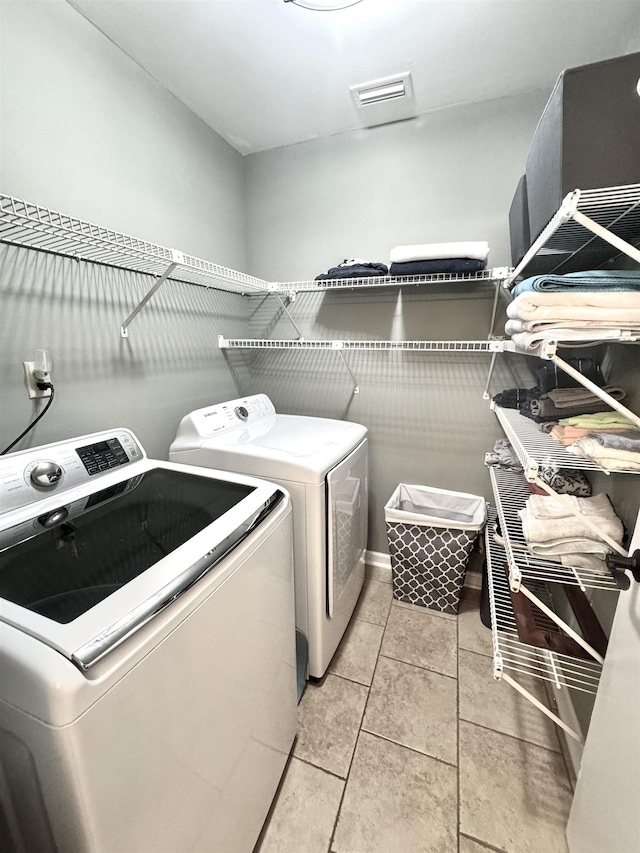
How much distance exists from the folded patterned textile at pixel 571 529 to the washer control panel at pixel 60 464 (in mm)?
1392

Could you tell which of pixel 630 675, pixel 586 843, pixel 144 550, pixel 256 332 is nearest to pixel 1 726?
pixel 144 550

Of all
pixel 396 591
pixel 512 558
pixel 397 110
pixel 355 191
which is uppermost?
pixel 397 110

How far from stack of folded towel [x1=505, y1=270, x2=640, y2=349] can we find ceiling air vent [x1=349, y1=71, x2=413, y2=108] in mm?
1273

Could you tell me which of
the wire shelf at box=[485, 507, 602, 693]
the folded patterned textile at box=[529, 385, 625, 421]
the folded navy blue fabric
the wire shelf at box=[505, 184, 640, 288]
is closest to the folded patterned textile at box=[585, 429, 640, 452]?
the folded patterned textile at box=[529, 385, 625, 421]

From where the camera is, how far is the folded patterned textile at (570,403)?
112 cm

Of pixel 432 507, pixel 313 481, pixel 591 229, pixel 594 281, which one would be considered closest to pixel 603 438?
→ pixel 594 281

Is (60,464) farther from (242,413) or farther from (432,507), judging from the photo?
(432,507)

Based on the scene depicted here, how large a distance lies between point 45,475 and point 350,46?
188 cm

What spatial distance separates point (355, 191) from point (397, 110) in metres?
0.38

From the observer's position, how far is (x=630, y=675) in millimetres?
751

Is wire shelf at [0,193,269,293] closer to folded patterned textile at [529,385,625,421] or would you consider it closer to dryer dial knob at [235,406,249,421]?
dryer dial knob at [235,406,249,421]

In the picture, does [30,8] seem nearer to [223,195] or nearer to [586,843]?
[223,195]

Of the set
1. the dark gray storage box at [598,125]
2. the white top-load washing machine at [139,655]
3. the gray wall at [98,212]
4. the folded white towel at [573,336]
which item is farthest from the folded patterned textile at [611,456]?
the gray wall at [98,212]

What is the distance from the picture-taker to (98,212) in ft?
4.34
